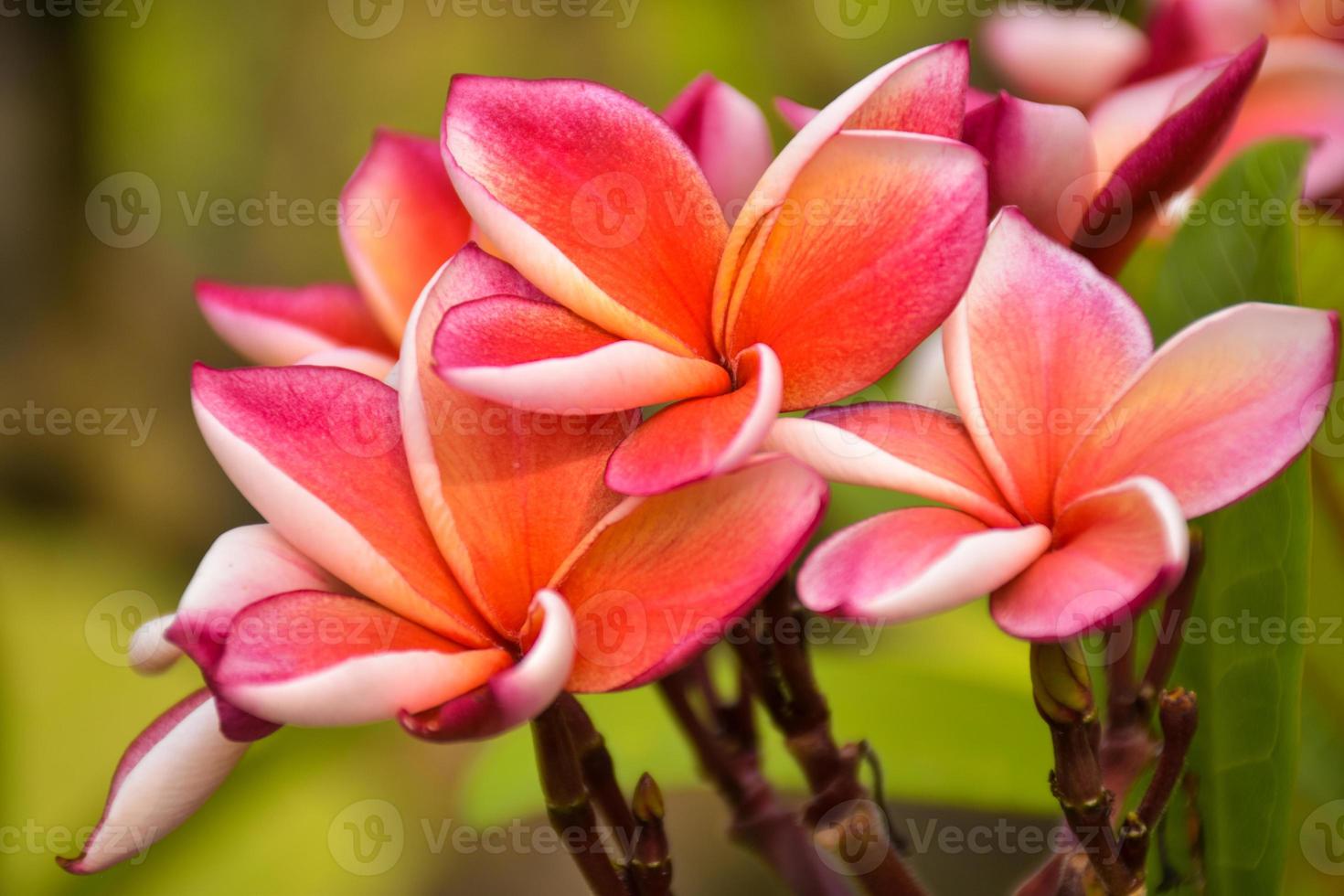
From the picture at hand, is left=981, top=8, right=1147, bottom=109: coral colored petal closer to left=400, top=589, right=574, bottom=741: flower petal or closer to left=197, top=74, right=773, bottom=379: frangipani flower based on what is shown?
left=197, top=74, right=773, bottom=379: frangipani flower

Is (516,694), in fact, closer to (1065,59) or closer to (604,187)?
(604,187)

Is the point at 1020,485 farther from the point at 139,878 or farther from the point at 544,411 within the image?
the point at 139,878

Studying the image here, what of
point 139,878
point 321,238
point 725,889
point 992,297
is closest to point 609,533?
point 992,297

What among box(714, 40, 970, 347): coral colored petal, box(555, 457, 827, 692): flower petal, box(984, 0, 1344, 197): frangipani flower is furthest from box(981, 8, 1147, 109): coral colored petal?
box(555, 457, 827, 692): flower petal

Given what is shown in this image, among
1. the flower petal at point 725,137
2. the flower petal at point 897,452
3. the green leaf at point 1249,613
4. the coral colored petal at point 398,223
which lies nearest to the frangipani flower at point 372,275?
the coral colored petal at point 398,223

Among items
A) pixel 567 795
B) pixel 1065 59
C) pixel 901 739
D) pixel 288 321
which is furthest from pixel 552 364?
pixel 901 739
